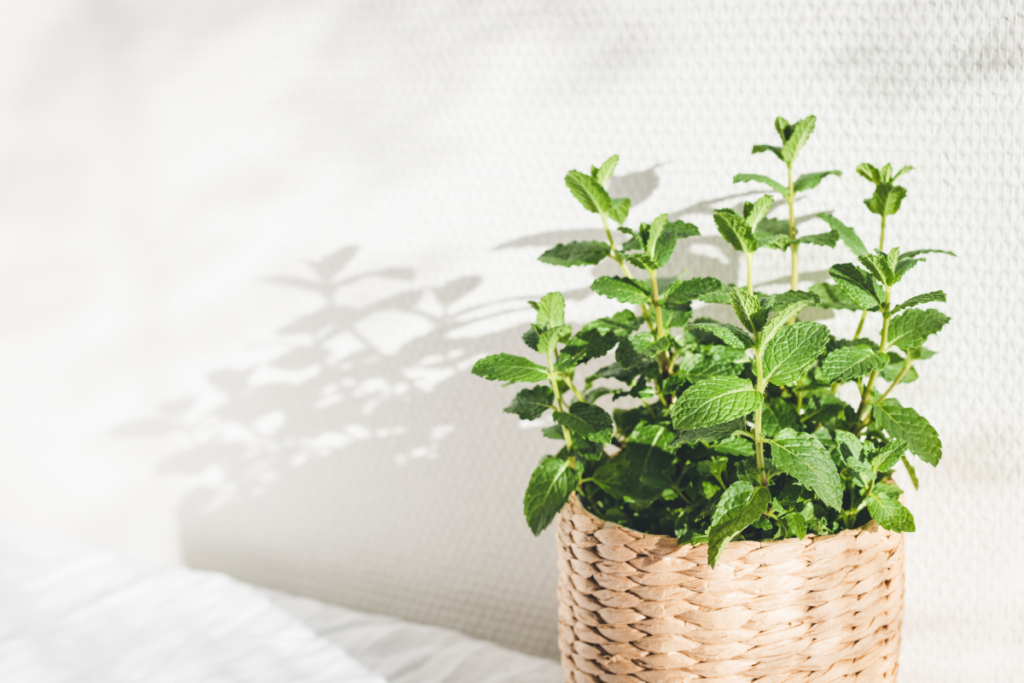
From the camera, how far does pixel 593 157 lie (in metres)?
0.83

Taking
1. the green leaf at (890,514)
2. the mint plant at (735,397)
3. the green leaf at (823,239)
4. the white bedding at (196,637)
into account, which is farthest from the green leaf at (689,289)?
the white bedding at (196,637)

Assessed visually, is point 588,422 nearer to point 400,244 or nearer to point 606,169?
point 606,169

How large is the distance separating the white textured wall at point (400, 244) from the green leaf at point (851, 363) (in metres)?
0.20

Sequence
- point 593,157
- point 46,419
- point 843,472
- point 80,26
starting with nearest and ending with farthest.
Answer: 1. point 843,472
2. point 593,157
3. point 80,26
4. point 46,419

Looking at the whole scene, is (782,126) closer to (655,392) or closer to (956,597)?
(655,392)

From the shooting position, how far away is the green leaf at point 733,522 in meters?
0.46

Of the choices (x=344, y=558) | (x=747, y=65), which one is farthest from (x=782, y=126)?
(x=344, y=558)

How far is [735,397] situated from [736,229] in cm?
13

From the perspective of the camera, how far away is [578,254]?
2.03 feet

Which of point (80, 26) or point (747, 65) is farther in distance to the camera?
point (80, 26)

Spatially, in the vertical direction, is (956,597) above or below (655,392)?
below

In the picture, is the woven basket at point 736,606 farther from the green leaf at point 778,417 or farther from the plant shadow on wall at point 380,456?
the plant shadow on wall at point 380,456

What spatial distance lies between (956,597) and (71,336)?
4.44 feet

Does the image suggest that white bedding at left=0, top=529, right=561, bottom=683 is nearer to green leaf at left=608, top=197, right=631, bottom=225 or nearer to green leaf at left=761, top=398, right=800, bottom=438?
green leaf at left=761, top=398, right=800, bottom=438
